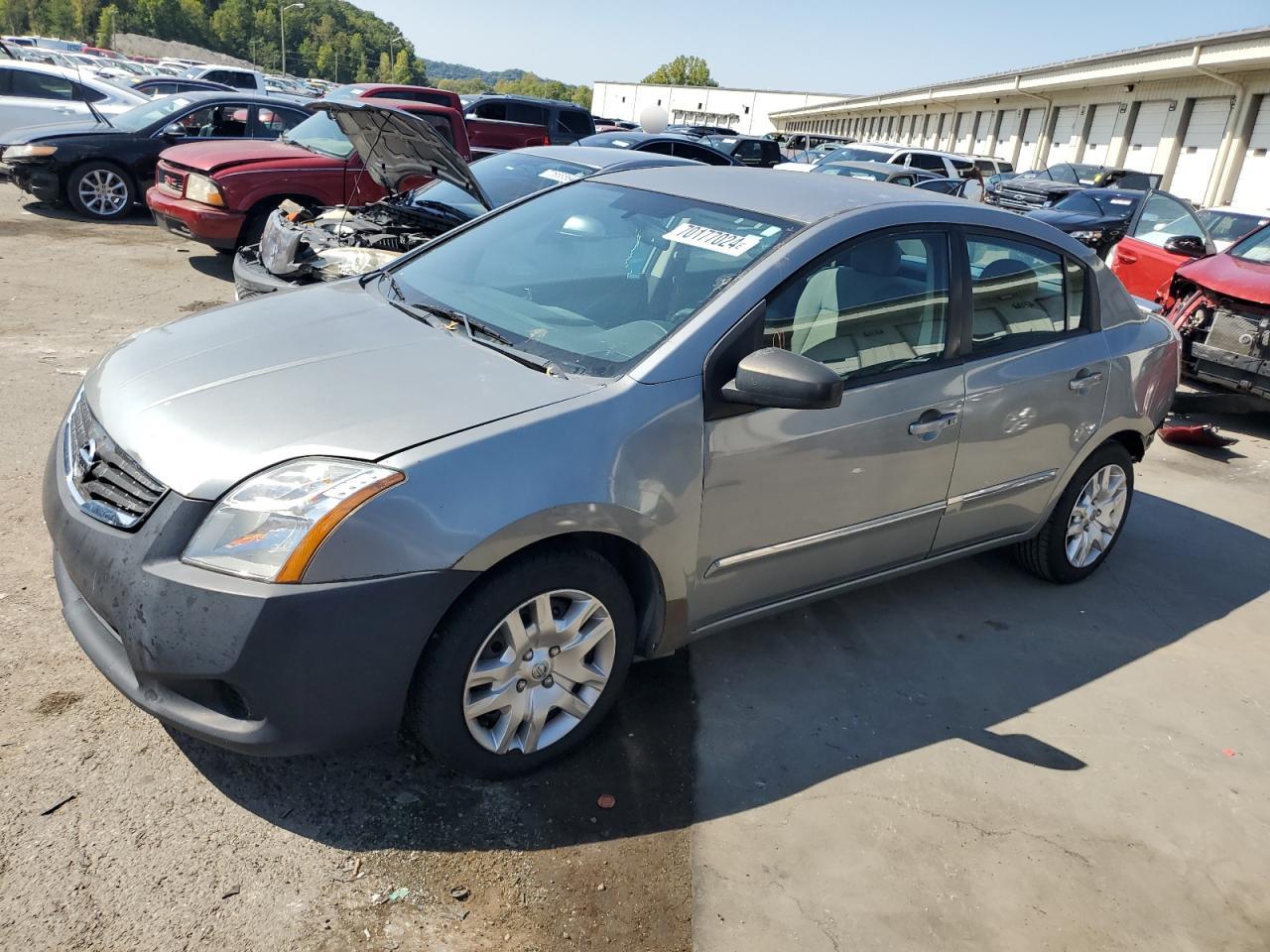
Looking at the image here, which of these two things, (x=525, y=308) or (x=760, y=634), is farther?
(x=760, y=634)

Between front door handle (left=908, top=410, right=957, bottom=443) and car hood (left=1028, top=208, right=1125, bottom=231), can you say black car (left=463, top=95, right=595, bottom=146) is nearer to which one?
car hood (left=1028, top=208, right=1125, bottom=231)

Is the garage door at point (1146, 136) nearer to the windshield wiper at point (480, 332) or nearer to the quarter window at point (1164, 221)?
the quarter window at point (1164, 221)

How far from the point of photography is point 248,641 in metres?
2.30

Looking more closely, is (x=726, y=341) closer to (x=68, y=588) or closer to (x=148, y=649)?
(x=148, y=649)

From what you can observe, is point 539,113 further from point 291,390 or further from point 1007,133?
point 1007,133

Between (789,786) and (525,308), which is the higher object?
(525,308)

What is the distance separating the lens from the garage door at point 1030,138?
36969 mm

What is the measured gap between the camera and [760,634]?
3.92m

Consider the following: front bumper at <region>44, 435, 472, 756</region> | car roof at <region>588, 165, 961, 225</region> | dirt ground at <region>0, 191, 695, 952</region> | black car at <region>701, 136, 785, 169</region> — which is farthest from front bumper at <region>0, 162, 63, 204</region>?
black car at <region>701, 136, 785, 169</region>

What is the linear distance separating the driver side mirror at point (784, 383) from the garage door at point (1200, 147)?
26962mm

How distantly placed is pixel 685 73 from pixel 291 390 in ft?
477

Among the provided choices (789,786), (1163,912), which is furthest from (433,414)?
(1163,912)

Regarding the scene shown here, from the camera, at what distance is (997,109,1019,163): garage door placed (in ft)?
129

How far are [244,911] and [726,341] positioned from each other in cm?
198
